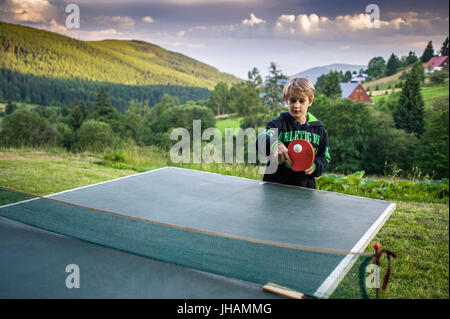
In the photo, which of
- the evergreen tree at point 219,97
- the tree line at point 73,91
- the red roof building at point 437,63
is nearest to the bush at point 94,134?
the tree line at point 73,91

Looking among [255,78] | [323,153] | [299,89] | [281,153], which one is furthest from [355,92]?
[281,153]

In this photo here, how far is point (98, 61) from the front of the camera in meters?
30.9

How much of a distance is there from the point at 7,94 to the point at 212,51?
72.2 feet

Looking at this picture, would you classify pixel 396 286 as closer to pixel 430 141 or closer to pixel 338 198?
pixel 338 198

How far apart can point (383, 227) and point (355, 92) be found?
35.1m

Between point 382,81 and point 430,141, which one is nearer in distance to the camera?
point 430,141

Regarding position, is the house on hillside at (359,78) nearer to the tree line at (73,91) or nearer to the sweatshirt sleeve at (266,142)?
the tree line at (73,91)

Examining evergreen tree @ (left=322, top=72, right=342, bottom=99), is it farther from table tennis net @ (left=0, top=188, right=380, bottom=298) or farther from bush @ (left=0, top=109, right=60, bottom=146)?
table tennis net @ (left=0, top=188, right=380, bottom=298)

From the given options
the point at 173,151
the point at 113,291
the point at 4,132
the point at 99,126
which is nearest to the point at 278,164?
the point at 113,291

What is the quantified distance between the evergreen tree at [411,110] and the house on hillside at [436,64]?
8.02ft

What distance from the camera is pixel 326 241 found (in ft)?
5.10

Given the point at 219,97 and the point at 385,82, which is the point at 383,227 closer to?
the point at 219,97

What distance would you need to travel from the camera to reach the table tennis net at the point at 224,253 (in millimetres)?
1221
